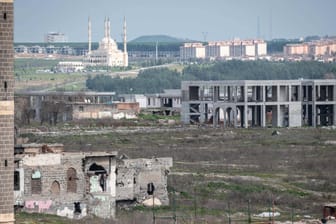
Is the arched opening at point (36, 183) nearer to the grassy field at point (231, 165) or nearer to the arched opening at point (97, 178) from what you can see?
the arched opening at point (97, 178)

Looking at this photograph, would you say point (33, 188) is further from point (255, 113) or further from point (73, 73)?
point (73, 73)

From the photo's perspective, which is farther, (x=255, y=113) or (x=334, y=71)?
(x=334, y=71)

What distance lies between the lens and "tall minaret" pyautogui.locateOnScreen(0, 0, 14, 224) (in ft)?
81.9

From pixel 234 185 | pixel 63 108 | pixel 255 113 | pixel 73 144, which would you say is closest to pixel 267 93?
pixel 255 113

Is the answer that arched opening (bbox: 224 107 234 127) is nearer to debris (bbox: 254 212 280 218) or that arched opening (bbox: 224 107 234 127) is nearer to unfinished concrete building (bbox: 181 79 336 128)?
unfinished concrete building (bbox: 181 79 336 128)

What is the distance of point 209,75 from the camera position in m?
155

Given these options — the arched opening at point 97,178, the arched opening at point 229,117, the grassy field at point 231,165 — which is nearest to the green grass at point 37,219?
the grassy field at point 231,165

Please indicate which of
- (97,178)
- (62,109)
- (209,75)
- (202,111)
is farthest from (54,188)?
(209,75)

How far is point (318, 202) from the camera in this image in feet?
126

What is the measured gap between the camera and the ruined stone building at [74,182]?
111ft

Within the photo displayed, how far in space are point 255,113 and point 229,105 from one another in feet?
4.21

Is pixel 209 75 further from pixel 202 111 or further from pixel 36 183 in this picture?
pixel 36 183

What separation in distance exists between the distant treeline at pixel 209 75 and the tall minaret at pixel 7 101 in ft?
372

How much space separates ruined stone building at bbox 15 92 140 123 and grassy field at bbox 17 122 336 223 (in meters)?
7.31
